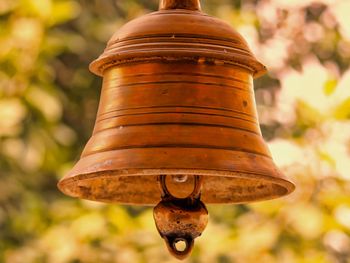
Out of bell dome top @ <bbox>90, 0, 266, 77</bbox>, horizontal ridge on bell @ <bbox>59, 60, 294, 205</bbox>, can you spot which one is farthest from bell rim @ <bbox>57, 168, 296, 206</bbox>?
bell dome top @ <bbox>90, 0, 266, 77</bbox>

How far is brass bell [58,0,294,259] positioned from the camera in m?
2.61

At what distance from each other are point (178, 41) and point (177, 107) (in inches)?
5.3

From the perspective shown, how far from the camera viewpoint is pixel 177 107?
2658 mm

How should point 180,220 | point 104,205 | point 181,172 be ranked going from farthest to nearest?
1. point 104,205
2. point 180,220
3. point 181,172

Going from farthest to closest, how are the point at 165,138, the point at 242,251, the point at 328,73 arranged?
the point at 328,73, the point at 242,251, the point at 165,138

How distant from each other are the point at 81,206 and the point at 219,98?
2164 mm

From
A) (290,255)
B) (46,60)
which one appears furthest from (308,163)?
(46,60)

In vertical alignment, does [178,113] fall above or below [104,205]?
below

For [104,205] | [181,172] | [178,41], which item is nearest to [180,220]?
[181,172]

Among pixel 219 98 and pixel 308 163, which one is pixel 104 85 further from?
pixel 308 163

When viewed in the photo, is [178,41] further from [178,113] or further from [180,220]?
[180,220]

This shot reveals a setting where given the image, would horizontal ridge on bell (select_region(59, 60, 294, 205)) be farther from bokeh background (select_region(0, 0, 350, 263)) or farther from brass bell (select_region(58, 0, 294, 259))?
bokeh background (select_region(0, 0, 350, 263))

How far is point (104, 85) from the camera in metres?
2.86

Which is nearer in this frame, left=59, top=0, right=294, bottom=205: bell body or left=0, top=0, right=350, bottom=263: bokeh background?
left=59, top=0, right=294, bottom=205: bell body
